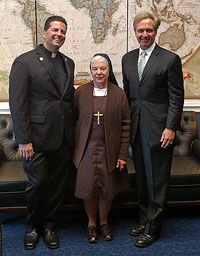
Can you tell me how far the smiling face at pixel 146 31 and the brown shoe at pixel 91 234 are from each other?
1317 mm

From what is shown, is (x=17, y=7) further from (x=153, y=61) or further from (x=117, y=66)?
(x=153, y=61)

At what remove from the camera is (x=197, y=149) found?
312cm

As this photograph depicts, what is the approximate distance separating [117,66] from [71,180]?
1277 millimetres

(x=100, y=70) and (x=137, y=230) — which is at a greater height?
(x=100, y=70)

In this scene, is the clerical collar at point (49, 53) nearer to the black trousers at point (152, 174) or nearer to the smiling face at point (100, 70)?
the smiling face at point (100, 70)

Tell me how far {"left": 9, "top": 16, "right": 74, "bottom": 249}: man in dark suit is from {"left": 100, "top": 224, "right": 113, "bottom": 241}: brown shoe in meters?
0.33

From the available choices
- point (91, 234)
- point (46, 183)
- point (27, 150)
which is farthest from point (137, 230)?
point (27, 150)

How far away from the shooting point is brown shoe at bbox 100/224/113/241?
2553mm

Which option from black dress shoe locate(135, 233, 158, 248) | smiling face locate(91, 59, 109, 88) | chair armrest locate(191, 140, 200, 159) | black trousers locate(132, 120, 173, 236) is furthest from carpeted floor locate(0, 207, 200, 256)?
smiling face locate(91, 59, 109, 88)

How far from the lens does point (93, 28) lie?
3.34 m

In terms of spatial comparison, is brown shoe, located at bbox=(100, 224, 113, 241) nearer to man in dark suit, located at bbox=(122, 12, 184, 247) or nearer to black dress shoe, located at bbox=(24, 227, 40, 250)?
man in dark suit, located at bbox=(122, 12, 184, 247)

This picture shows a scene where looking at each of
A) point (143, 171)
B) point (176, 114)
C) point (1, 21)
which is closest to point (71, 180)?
point (143, 171)

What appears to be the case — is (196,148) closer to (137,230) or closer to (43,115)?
(137,230)

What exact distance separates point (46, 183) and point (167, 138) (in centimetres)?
86
